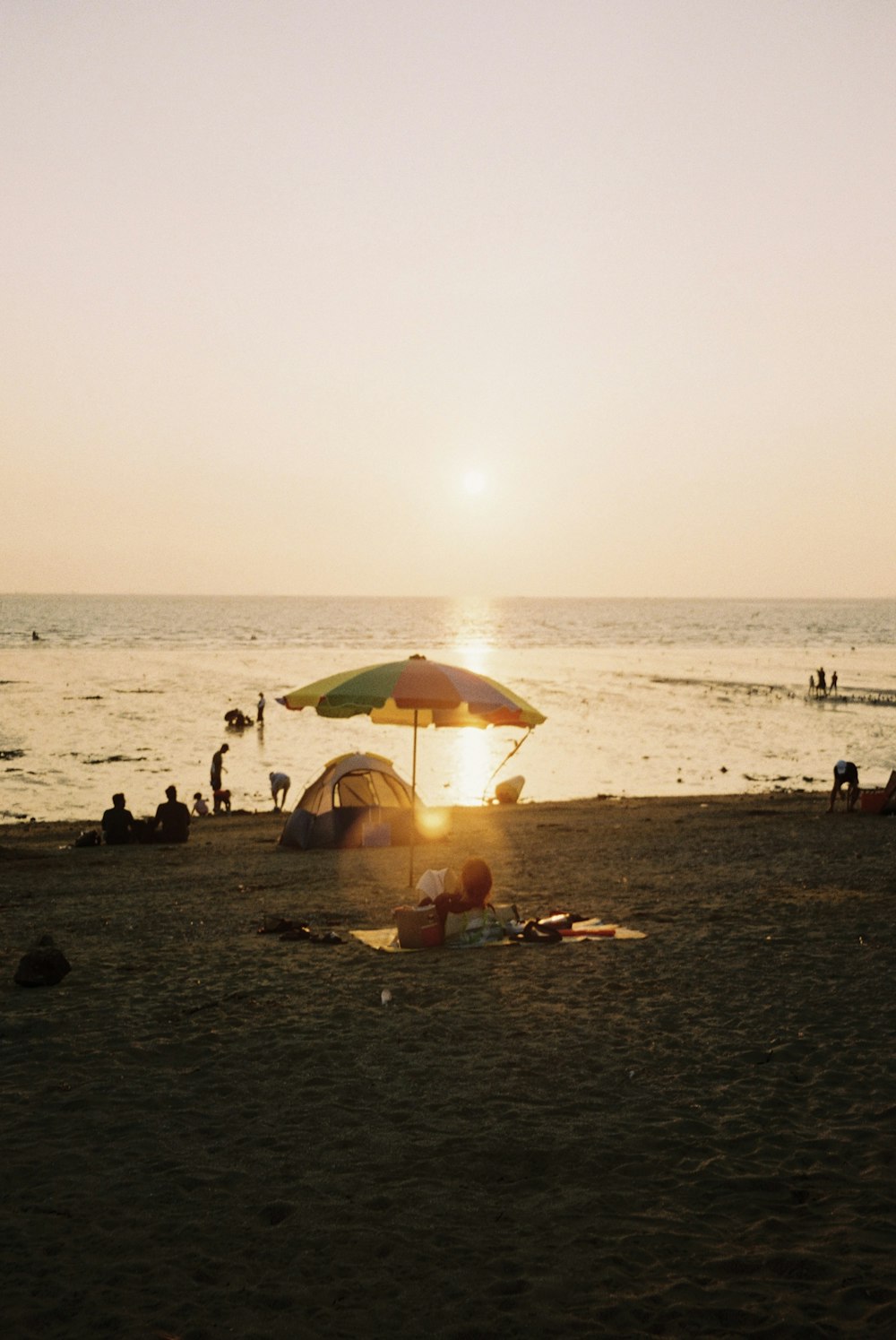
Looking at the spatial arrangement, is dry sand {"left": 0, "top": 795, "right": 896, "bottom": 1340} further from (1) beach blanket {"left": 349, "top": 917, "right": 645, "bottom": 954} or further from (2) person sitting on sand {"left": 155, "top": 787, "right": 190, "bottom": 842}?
(2) person sitting on sand {"left": 155, "top": 787, "right": 190, "bottom": 842}

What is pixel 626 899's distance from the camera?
1457 cm

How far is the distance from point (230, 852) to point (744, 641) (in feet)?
356

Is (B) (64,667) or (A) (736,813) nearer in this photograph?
(A) (736,813)

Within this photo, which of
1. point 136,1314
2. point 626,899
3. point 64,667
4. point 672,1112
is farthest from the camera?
point 64,667

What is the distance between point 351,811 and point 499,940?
341 inches

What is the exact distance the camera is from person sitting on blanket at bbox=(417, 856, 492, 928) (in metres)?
12.0

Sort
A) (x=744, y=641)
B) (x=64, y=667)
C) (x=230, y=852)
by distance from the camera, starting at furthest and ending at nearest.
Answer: (x=744, y=641) → (x=64, y=667) → (x=230, y=852)

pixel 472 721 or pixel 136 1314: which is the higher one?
pixel 472 721

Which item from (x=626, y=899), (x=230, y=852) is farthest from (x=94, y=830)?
(x=626, y=899)

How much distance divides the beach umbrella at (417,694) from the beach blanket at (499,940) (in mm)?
1999

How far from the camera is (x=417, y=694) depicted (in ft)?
43.9

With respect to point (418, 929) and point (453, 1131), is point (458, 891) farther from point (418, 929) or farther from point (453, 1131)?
point (453, 1131)

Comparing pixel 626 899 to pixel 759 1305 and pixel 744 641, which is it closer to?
pixel 759 1305

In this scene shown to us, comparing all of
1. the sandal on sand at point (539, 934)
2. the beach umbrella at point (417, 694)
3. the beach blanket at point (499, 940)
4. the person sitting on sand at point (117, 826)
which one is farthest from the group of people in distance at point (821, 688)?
the sandal on sand at point (539, 934)
